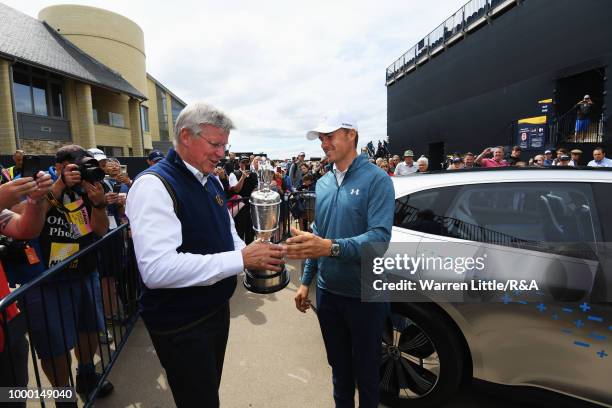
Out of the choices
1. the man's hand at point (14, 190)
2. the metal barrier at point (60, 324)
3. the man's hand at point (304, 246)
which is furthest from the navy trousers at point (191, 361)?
the man's hand at point (14, 190)

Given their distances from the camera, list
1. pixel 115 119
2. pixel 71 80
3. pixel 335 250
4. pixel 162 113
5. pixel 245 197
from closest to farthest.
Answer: pixel 335 250, pixel 245 197, pixel 71 80, pixel 115 119, pixel 162 113

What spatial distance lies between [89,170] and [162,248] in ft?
4.56

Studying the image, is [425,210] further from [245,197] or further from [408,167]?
[408,167]

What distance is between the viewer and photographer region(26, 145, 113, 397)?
2.24 metres

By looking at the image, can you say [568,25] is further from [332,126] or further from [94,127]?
[94,127]

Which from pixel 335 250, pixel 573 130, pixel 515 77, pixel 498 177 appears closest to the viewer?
pixel 335 250

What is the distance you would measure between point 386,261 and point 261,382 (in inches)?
61.1

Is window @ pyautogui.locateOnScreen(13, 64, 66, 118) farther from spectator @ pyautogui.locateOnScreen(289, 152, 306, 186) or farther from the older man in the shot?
the older man

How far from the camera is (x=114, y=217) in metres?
3.99

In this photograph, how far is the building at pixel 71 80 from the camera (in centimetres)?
1451

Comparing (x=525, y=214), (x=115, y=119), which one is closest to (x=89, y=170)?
(x=525, y=214)

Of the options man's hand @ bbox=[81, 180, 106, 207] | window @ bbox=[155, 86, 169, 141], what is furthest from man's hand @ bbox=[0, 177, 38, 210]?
window @ bbox=[155, 86, 169, 141]

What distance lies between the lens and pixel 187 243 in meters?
1.49

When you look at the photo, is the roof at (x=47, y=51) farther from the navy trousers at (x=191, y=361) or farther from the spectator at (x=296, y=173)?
the navy trousers at (x=191, y=361)
